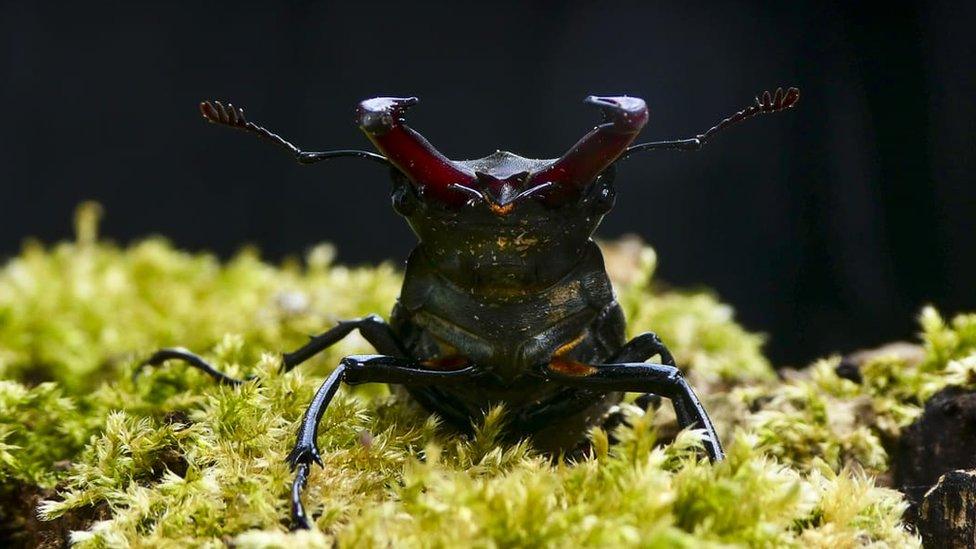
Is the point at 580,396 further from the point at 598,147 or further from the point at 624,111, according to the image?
the point at 624,111

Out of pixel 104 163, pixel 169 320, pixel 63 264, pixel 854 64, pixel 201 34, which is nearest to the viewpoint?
pixel 169 320

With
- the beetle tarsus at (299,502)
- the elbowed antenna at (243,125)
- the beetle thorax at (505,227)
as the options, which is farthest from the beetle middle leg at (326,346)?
the beetle tarsus at (299,502)

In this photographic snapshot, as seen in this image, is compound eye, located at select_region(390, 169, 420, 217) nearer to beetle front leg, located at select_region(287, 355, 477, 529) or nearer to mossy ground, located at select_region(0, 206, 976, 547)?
beetle front leg, located at select_region(287, 355, 477, 529)

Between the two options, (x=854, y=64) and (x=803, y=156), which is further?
(x=803, y=156)

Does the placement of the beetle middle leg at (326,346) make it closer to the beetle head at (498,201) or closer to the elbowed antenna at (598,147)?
the beetle head at (498,201)

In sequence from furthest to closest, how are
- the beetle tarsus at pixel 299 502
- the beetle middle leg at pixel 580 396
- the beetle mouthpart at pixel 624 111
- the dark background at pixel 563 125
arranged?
the dark background at pixel 563 125, the beetle middle leg at pixel 580 396, the beetle mouthpart at pixel 624 111, the beetle tarsus at pixel 299 502

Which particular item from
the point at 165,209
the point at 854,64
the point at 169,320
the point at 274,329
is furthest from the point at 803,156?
the point at 165,209

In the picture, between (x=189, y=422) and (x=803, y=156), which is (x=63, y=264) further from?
(x=803, y=156)

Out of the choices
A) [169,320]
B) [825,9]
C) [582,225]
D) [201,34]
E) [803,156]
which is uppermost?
[201,34]
